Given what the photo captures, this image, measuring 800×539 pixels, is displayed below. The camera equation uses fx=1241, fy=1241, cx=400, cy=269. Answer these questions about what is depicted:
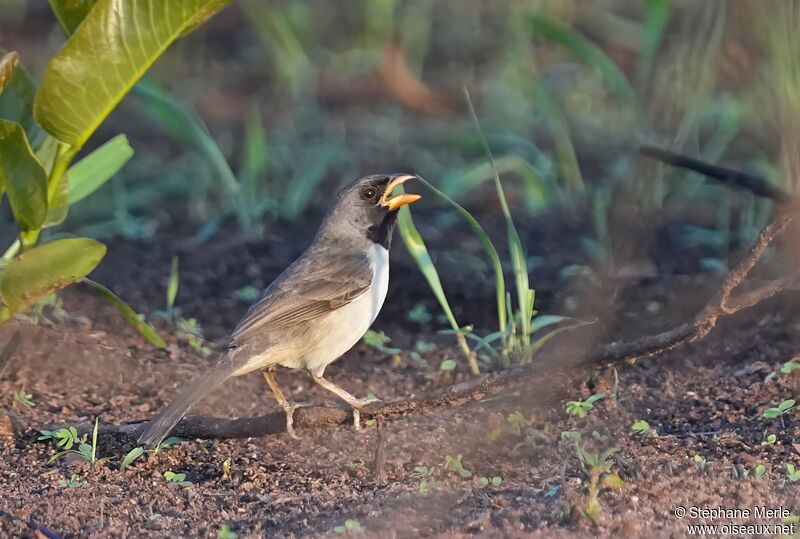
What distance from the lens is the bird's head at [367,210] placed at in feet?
20.9

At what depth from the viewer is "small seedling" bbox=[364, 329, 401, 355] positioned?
6461mm

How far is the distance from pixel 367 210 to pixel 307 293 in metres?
0.64

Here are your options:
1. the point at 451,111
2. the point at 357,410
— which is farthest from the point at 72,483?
the point at 451,111

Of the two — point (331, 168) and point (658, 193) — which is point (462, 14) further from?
point (658, 193)

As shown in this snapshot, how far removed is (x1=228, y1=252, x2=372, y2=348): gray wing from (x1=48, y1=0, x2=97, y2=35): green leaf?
5.05 feet

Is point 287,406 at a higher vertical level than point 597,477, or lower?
lower

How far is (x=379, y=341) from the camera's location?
650cm

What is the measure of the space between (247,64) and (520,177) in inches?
134

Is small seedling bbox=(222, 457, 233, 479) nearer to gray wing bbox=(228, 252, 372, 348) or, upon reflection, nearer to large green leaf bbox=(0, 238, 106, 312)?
gray wing bbox=(228, 252, 372, 348)

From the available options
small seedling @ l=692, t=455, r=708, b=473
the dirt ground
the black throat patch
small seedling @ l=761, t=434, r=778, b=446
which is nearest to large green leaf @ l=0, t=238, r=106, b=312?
the dirt ground

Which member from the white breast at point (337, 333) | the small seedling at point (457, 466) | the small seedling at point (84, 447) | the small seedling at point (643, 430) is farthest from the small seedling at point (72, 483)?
the small seedling at point (643, 430)

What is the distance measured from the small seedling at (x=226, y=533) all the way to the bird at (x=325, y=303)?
796 millimetres

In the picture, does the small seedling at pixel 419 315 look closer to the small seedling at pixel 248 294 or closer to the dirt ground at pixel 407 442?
the dirt ground at pixel 407 442

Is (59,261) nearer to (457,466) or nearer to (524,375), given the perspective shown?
(457,466)
